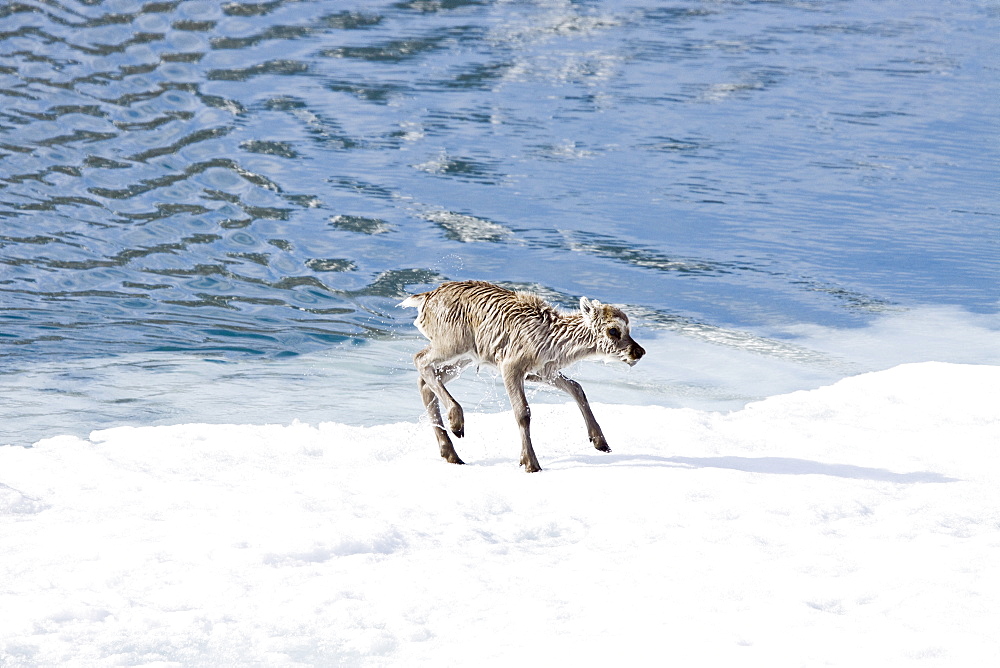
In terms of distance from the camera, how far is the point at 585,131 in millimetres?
21844

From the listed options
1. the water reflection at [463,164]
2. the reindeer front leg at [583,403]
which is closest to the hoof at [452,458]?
the reindeer front leg at [583,403]

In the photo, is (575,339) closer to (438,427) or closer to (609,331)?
(609,331)

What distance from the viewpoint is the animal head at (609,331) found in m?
7.59

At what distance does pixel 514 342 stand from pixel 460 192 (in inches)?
447

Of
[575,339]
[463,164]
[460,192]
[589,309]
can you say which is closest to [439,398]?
[575,339]

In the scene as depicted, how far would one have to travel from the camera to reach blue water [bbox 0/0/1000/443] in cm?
1241

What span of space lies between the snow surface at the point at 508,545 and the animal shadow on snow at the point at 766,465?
3 centimetres

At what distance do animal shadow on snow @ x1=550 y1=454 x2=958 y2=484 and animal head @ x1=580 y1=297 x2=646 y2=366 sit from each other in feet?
2.47

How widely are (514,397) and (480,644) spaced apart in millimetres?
2520

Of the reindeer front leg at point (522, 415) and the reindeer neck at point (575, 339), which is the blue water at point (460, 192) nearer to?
the reindeer front leg at point (522, 415)

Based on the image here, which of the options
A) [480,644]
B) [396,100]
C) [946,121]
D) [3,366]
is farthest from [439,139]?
[480,644]

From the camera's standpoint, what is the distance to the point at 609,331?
7.57m

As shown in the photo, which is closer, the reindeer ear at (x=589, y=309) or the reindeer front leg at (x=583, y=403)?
the reindeer ear at (x=589, y=309)

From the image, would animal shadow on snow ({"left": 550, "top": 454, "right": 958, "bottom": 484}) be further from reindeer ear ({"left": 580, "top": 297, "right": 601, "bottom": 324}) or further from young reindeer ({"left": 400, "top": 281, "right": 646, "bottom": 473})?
reindeer ear ({"left": 580, "top": 297, "right": 601, "bottom": 324})
